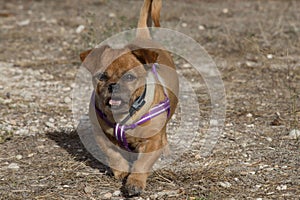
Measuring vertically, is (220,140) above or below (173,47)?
above

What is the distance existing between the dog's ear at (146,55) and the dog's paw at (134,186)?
79cm

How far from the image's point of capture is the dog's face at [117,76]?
157 inches

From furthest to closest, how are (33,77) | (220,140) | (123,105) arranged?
(33,77) → (220,140) → (123,105)

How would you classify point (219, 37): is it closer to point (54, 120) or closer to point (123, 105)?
point (54, 120)

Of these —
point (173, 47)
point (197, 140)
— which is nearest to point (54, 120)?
point (197, 140)

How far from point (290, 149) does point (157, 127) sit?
1142 millimetres

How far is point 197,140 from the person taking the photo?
5.05 metres

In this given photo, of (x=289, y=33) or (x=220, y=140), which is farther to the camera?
(x=289, y=33)

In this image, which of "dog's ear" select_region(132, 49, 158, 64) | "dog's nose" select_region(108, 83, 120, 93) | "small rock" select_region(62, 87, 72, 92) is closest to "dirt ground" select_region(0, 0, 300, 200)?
"small rock" select_region(62, 87, 72, 92)

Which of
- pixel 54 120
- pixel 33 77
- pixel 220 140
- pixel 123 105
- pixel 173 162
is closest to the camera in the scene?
pixel 123 105

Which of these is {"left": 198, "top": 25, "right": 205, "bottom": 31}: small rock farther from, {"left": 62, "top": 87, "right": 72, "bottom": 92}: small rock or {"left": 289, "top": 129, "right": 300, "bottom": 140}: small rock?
{"left": 289, "top": 129, "right": 300, "bottom": 140}: small rock

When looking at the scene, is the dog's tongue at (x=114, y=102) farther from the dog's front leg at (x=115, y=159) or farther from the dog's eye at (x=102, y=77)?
the dog's front leg at (x=115, y=159)

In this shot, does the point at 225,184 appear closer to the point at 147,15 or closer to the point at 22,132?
the point at 147,15

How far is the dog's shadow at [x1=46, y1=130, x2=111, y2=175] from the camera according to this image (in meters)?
4.55
